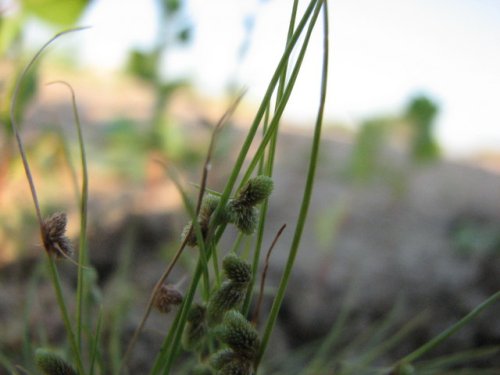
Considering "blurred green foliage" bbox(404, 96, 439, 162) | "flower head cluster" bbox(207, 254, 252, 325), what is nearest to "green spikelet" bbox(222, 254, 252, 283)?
"flower head cluster" bbox(207, 254, 252, 325)

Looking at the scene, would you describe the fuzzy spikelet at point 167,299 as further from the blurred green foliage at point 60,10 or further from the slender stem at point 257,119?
the blurred green foliage at point 60,10

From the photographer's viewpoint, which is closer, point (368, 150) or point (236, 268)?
point (236, 268)

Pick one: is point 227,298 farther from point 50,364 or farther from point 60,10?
point 60,10

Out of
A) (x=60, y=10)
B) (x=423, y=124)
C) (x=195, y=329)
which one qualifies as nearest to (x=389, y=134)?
(x=423, y=124)

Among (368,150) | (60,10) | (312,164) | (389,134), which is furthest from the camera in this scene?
(389,134)

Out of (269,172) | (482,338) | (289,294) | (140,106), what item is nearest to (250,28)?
(269,172)

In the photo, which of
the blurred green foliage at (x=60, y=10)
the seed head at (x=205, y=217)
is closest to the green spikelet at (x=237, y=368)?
the seed head at (x=205, y=217)
